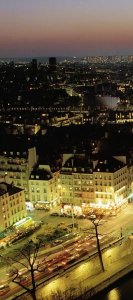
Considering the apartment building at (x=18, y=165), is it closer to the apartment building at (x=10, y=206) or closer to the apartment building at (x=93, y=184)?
the apartment building at (x=93, y=184)

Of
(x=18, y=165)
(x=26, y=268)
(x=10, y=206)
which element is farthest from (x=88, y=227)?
(x=18, y=165)

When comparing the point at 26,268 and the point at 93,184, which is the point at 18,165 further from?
the point at 26,268

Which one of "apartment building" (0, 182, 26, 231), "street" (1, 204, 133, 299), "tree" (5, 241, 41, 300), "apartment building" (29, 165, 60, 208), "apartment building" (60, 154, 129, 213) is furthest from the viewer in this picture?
"apartment building" (29, 165, 60, 208)

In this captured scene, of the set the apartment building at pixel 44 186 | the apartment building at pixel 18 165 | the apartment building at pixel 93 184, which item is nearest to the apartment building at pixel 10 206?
the apartment building at pixel 44 186

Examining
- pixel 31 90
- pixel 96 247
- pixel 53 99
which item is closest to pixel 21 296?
pixel 96 247

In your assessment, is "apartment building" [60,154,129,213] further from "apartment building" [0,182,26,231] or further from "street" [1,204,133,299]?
"apartment building" [0,182,26,231]

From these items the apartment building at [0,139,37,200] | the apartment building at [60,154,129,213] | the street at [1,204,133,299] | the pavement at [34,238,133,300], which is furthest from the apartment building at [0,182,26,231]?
the pavement at [34,238,133,300]
